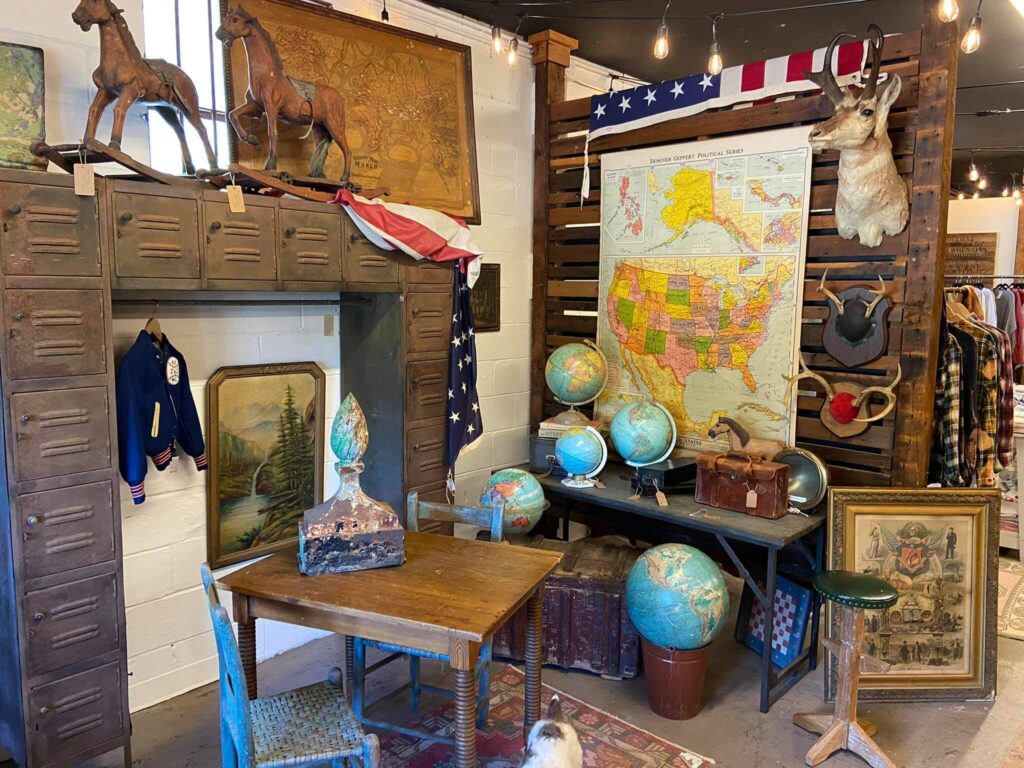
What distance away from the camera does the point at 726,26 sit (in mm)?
4086

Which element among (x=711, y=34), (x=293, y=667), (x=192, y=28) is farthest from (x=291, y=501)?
(x=711, y=34)

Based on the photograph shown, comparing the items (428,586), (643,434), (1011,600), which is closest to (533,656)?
(428,586)

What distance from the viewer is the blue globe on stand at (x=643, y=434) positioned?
3.51 meters

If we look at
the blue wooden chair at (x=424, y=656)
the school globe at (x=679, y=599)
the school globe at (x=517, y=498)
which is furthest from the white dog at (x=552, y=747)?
the school globe at (x=517, y=498)

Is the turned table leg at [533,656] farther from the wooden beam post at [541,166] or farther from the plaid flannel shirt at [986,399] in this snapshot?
the plaid flannel shirt at [986,399]

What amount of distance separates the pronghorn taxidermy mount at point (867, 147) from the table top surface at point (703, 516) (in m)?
1.26

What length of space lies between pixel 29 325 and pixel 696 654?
262 centimetres

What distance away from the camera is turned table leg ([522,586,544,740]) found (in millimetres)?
2465

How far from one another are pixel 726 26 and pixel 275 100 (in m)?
2.54

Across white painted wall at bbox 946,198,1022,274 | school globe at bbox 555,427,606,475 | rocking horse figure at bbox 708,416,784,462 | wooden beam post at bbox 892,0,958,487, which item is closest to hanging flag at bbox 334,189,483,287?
school globe at bbox 555,427,606,475

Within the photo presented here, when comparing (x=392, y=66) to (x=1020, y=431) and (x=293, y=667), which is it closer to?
(x=293, y=667)

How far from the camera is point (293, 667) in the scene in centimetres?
339

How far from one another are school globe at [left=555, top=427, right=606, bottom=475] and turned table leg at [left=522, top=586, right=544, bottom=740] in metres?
1.13

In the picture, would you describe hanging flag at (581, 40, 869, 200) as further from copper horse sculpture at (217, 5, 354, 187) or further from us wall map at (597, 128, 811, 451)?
copper horse sculpture at (217, 5, 354, 187)
